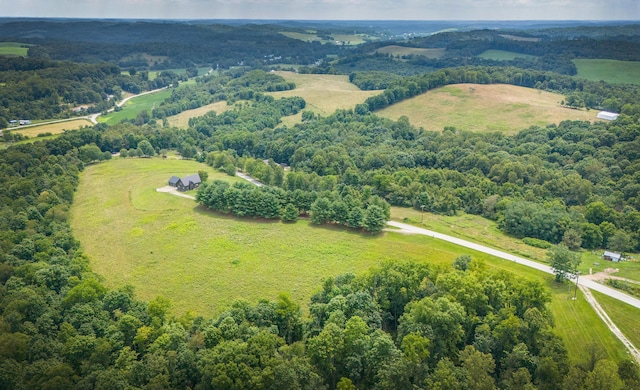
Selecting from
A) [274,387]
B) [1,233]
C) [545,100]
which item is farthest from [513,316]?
[545,100]

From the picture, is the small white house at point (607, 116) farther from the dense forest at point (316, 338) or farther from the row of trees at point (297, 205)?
the dense forest at point (316, 338)

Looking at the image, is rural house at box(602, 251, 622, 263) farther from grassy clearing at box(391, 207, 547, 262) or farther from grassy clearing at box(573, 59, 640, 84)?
grassy clearing at box(573, 59, 640, 84)

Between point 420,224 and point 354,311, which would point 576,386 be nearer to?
point 354,311

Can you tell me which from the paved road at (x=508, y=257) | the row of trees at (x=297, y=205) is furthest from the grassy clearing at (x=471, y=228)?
the row of trees at (x=297, y=205)

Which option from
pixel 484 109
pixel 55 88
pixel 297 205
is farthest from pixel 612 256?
pixel 55 88

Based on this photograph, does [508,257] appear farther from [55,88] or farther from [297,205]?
[55,88]

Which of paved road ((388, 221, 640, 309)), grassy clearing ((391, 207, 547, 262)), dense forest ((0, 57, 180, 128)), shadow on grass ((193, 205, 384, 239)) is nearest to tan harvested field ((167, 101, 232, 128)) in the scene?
dense forest ((0, 57, 180, 128))

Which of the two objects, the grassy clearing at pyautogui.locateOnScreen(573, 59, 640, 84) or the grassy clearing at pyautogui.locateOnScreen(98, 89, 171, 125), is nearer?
the grassy clearing at pyautogui.locateOnScreen(98, 89, 171, 125)
